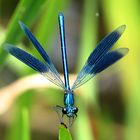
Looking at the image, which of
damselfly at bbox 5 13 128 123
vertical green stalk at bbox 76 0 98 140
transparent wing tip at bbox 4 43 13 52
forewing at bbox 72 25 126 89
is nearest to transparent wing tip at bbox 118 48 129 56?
damselfly at bbox 5 13 128 123

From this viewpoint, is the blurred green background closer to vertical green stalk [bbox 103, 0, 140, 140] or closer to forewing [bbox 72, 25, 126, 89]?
vertical green stalk [bbox 103, 0, 140, 140]

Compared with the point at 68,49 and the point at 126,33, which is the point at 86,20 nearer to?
the point at 126,33

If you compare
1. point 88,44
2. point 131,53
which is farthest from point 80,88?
point 131,53

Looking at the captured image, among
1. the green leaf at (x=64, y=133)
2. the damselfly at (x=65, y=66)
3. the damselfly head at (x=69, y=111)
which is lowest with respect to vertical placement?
the green leaf at (x=64, y=133)

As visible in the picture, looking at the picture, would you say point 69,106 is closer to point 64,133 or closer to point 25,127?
point 25,127

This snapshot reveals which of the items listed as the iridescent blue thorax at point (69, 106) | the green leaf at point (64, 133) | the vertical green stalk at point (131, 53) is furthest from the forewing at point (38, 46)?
the vertical green stalk at point (131, 53)

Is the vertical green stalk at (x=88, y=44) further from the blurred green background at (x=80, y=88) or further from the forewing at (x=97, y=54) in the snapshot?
the forewing at (x=97, y=54)

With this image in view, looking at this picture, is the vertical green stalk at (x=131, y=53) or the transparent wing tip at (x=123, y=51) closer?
the transparent wing tip at (x=123, y=51)

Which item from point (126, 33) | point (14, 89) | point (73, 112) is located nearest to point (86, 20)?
point (126, 33)

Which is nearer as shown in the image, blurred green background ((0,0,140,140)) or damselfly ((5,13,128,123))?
damselfly ((5,13,128,123))
